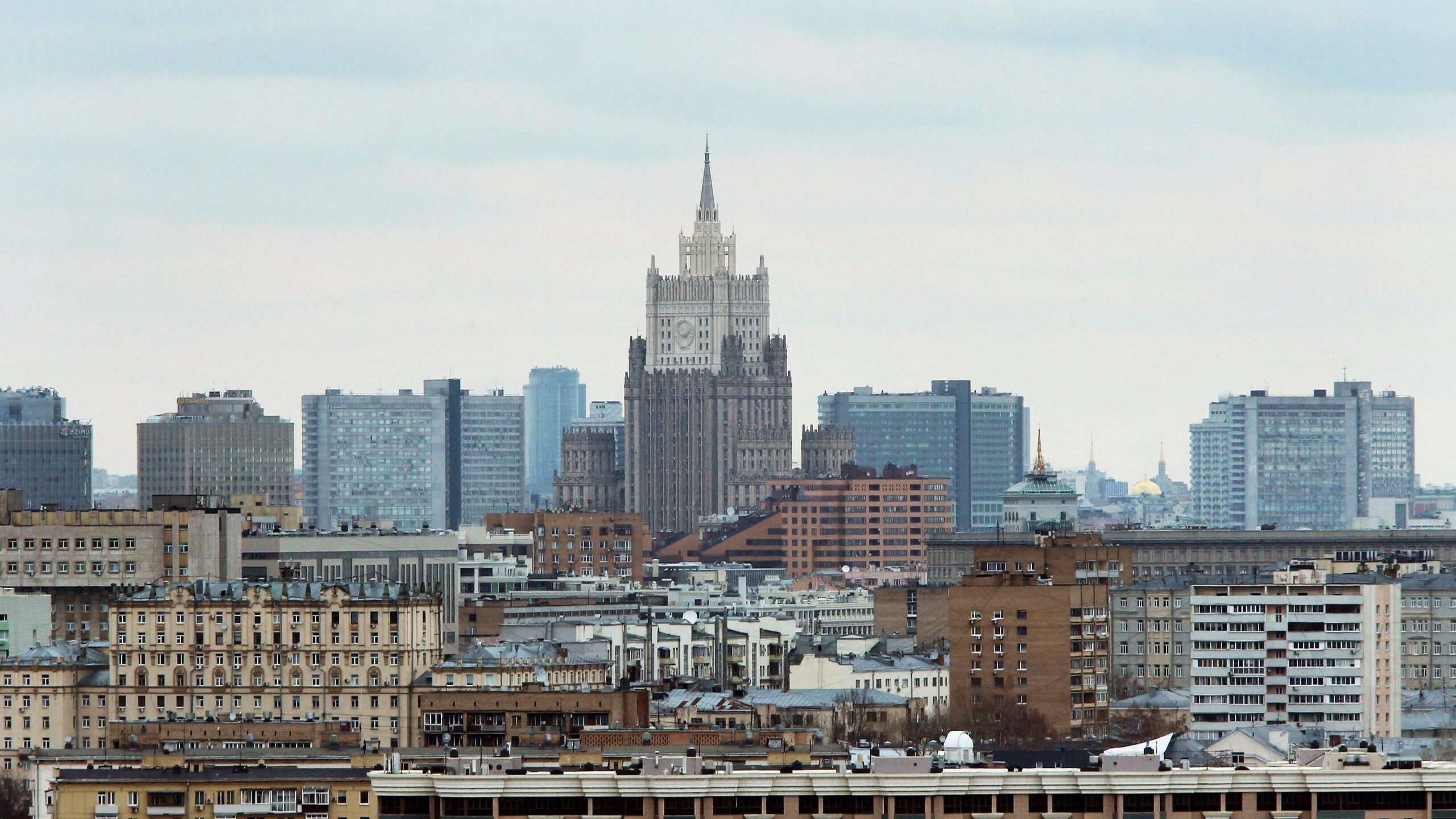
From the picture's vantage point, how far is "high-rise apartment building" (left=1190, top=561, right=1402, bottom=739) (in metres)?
161

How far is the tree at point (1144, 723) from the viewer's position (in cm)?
15938

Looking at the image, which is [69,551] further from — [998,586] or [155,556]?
[998,586]

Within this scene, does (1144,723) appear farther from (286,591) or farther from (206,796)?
(206,796)

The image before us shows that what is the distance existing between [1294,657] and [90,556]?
47.8m

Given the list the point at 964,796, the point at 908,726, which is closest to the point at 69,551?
the point at 908,726

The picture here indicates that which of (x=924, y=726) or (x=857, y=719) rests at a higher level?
(x=857, y=719)

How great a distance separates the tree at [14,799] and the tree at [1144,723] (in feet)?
147

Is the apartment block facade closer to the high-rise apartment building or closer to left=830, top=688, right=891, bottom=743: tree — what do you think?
left=830, top=688, right=891, bottom=743: tree

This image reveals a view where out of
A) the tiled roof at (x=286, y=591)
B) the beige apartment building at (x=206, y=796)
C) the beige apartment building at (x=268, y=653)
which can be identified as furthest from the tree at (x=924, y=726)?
the beige apartment building at (x=206, y=796)

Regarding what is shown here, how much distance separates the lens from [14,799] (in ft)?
403

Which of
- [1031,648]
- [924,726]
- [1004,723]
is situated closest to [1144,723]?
[1004,723]

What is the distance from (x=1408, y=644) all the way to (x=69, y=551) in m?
60.3

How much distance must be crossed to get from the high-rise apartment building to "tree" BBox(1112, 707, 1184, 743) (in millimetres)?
1497

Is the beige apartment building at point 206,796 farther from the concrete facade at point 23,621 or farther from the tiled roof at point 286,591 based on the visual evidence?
the concrete facade at point 23,621
